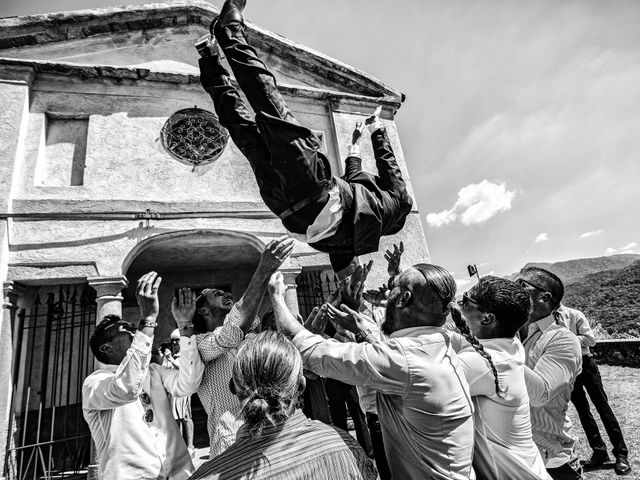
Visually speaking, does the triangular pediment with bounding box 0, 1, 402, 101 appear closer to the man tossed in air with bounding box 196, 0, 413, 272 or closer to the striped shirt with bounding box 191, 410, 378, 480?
the man tossed in air with bounding box 196, 0, 413, 272

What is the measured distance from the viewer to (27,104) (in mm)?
6262

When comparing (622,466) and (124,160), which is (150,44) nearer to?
(124,160)

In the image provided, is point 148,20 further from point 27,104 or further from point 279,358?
point 279,358

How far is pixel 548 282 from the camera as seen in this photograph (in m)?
2.58

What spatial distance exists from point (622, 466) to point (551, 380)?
8.80ft

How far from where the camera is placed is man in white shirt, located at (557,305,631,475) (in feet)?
12.3

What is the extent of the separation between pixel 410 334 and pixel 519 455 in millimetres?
768

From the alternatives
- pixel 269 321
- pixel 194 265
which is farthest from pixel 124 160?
pixel 269 321

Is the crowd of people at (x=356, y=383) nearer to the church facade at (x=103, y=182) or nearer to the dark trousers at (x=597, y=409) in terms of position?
the dark trousers at (x=597, y=409)

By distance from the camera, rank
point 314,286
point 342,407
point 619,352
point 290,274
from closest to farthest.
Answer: point 342,407 < point 290,274 < point 314,286 < point 619,352

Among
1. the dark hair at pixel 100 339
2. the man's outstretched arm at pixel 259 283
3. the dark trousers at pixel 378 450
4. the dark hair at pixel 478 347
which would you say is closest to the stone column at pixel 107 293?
the dark hair at pixel 100 339

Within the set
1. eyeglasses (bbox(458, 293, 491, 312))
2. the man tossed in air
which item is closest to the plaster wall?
the man tossed in air

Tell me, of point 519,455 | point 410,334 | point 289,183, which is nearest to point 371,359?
point 410,334

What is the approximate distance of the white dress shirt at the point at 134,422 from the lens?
2.02 metres
